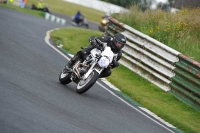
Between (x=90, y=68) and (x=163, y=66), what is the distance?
5.09 m

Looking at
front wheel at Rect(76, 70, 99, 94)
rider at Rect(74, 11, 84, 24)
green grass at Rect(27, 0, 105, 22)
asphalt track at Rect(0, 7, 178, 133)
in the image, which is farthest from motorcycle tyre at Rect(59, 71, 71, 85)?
green grass at Rect(27, 0, 105, 22)

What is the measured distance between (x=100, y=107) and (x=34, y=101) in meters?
2.23

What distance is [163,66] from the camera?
59.7ft

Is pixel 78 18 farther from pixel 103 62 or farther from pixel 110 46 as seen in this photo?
pixel 103 62

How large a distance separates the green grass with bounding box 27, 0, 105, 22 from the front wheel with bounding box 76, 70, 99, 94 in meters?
46.9

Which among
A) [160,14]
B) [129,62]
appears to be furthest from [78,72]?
[160,14]

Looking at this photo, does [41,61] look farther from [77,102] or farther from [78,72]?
[77,102]

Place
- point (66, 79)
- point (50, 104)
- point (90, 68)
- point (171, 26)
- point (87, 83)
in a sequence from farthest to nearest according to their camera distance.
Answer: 1. point (171, 26)
2. point (66, 79)
3. point (90, 68)
4. point (87, 83)
5. point (50, 104)

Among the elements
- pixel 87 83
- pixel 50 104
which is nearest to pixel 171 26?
pixel 87 83

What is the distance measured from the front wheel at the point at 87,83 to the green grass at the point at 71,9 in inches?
1847

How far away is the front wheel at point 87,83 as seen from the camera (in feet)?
43.2

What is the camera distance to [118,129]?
1069 centimetres

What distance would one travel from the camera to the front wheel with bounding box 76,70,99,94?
13161 millimetres

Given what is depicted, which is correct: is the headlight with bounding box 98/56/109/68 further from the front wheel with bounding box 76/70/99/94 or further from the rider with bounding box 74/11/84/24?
the rider with bounding box 74/11/84/24
